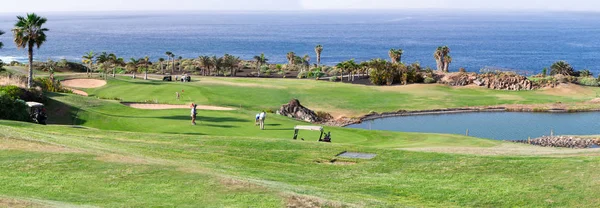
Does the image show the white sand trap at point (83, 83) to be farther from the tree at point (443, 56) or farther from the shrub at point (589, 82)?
the shrub at point (589, 82)

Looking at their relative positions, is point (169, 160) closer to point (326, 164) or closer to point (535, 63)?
point (326, 164)

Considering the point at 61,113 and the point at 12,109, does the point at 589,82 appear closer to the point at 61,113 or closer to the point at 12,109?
the point at 61,113

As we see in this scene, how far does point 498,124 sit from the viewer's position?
62469 millimetres

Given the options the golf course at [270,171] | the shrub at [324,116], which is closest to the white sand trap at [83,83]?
the shrub at [324,116]

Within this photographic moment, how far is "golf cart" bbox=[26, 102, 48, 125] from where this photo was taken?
45.3 metres

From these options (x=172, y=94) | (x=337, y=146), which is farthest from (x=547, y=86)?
(x=337, y=146)

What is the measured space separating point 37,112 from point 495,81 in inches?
2458

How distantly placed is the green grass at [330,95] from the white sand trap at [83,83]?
1.71 metres

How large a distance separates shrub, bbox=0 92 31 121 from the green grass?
80.5ft

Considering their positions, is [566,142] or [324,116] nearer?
[566,142]

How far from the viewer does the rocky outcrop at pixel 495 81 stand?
86.9m

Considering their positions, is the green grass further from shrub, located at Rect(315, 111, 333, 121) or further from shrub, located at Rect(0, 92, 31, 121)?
shrub, located at Rect(0, 92, 31, 121)

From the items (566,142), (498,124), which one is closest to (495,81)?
(498,124)

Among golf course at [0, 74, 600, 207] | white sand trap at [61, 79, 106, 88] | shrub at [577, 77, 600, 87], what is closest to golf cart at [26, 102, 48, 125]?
golf course at [0, 74, 600, 207]
